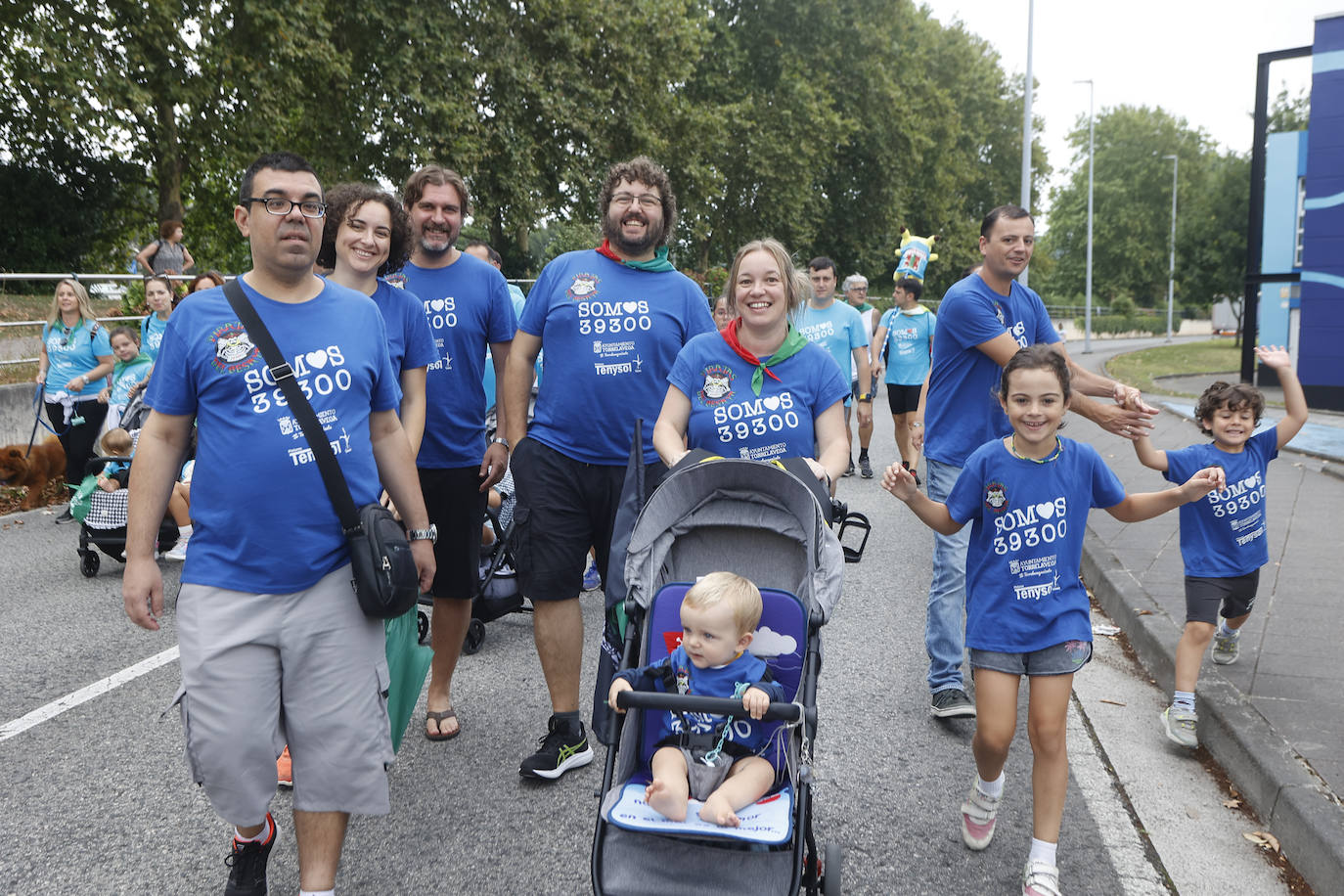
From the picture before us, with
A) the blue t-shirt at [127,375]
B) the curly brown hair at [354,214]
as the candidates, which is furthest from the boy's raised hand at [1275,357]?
the blue t-shirt at [127,375]

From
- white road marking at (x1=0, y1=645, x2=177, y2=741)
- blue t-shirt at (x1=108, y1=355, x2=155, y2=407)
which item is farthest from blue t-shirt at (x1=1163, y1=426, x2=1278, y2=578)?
blue t-shirt at (x1=108, y1=355, x2=155, y2=407)

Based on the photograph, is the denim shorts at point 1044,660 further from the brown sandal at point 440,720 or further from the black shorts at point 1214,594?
the brown sandal at point 440,720

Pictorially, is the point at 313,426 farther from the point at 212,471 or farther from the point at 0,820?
the point at 0,820

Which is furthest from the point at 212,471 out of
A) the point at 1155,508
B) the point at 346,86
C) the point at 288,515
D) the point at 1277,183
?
the point at 1277,183

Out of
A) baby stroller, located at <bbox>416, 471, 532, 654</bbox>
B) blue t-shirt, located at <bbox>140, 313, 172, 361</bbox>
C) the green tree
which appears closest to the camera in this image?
baby stroller, located at <bbox>416, 471, 532, 654</bbox>

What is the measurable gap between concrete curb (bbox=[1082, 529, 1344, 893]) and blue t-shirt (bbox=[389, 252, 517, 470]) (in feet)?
10.6

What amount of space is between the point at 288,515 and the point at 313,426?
0.25 metres

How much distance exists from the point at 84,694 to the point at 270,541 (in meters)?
3.08

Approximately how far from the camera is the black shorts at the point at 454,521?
14.7 feet

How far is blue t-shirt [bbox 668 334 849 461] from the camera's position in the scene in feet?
12.4

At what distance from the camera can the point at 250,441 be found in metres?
2.87

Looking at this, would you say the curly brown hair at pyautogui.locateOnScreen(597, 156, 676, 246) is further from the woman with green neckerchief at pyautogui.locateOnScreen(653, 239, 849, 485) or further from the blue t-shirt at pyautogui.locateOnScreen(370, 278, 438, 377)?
the blue t-shirt at pyautogui.locateOnScreen(370, 278, 438, 377)

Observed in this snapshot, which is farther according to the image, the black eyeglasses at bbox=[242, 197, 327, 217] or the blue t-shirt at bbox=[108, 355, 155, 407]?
the blue t-shirt at bbox=[108, 355, 155, 407]

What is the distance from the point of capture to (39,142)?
2180 centimetres
